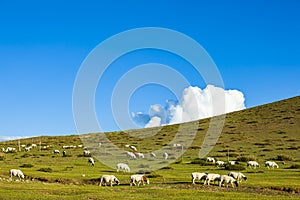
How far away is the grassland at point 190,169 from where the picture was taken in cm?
3275

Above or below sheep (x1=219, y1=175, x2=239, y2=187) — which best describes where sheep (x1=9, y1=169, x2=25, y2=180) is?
above

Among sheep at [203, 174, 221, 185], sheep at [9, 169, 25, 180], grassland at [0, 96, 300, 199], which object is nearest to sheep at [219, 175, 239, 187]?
sheep at [203, 174, 221, 185]

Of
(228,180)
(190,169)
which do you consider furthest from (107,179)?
(190,169)

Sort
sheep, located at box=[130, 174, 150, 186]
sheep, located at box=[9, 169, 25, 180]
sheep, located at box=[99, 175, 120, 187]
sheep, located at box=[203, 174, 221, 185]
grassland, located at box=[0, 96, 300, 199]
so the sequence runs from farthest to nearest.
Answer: sheep, located at box=[9, 169, 25, 180] → sheep, located at box=[130, 174, 150, 186] → sheep, located at box=[99, 175, 120, 187] → sheep, located at box=[203, 174, 221, 185] → grassland, located at box=[0, 96, 300, 199]

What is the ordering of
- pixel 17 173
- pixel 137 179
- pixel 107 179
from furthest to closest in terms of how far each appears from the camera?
pixel 17 173 < pixel 137 179 < pixel 107 179

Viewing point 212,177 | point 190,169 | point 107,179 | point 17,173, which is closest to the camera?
point 212,177

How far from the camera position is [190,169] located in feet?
168

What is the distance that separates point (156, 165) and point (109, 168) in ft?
20.5

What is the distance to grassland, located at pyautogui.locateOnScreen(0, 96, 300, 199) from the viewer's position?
Result: 32750 mm

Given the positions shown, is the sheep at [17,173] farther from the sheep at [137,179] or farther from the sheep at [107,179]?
the sheep at [137,179]

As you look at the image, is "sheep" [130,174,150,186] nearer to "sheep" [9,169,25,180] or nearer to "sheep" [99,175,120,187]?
"sheep" [99,175,120,187]

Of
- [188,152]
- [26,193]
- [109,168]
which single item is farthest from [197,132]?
[26,193]

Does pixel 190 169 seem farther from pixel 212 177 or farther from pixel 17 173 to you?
pixel 17 173

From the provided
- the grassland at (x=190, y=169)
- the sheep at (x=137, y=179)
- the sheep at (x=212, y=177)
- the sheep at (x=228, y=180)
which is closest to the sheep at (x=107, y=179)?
the grassland at (x=190, y=169)
